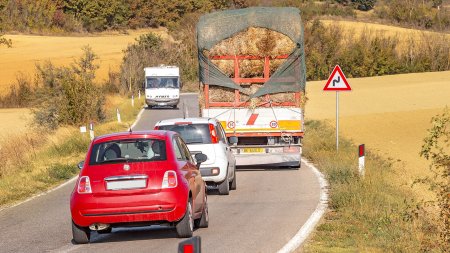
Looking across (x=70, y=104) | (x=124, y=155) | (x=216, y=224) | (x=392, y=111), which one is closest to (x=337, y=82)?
(x=216, y=224)

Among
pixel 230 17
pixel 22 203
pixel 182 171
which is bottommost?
pixel 22 203

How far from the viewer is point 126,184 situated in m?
13.3

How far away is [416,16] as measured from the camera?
13450cm

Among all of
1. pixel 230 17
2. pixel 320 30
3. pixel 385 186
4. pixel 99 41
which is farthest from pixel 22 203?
pixel 99 41

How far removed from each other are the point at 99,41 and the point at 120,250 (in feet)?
386

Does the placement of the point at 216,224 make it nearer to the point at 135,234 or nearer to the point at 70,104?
the point at 135,234

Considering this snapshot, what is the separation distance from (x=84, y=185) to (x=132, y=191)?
0.66 metres

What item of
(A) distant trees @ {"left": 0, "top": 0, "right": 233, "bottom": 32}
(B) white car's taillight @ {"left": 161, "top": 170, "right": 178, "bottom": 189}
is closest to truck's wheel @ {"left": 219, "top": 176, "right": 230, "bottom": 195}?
(B) white car's taillight @ {"left": 161, "top": 170, "right": 178, "bottom": 189}

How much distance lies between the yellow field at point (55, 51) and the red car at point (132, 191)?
69.1 meters

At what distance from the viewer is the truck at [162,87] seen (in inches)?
2488

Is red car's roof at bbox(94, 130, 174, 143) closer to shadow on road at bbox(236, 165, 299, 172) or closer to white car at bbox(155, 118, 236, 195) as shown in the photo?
white car at bbox(155, 118, 236, 195)

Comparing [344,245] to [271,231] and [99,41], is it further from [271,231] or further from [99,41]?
[99,41]

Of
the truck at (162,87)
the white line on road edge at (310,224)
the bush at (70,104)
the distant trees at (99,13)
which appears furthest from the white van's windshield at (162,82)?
the distant trees at (99,13)

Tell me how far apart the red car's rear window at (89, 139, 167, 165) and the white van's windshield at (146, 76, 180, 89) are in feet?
164
